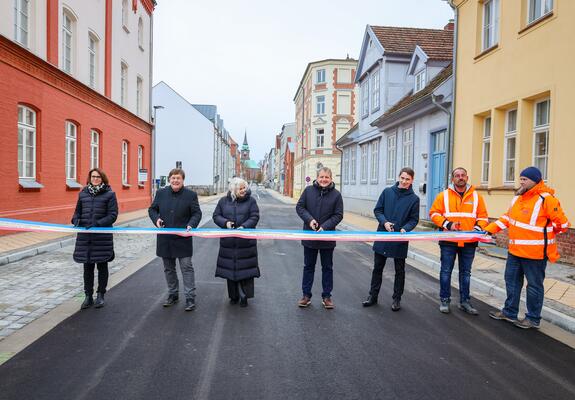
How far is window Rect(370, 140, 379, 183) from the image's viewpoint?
23006mm

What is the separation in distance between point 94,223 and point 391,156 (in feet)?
55.1

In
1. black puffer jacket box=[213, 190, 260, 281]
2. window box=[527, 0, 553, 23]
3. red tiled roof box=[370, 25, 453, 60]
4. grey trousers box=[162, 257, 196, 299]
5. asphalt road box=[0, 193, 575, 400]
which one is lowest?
asphalt road box=[0, 193, 575, 400]

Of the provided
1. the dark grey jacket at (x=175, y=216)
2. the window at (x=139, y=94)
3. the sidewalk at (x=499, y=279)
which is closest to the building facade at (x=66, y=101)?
the window at (x=139, y=94)

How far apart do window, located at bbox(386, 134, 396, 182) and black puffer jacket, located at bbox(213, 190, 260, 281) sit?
15.3 metres

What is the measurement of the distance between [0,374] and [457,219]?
5.12 metres

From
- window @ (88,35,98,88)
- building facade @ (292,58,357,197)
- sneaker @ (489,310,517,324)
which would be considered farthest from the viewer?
building facade @ (292,58,357,197)

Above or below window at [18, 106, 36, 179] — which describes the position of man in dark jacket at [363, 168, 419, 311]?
below

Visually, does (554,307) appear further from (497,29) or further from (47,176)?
(47,176)

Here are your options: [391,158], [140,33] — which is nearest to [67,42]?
[140,33]

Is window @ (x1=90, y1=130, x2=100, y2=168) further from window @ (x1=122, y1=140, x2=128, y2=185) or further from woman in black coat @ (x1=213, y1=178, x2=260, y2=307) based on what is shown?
woman in black coat @ (x1=213, y1=178, x2=260, y2=307)

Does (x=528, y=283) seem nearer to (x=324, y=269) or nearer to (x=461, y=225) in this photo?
(x=461, y=225)

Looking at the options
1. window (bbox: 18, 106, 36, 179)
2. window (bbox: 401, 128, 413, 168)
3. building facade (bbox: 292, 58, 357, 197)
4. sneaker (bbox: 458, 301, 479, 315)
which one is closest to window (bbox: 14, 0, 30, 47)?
window (bbox: 18, 106, 36, 179)

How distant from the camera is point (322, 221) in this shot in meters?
5.99

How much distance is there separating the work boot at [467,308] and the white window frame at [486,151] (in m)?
7.36
